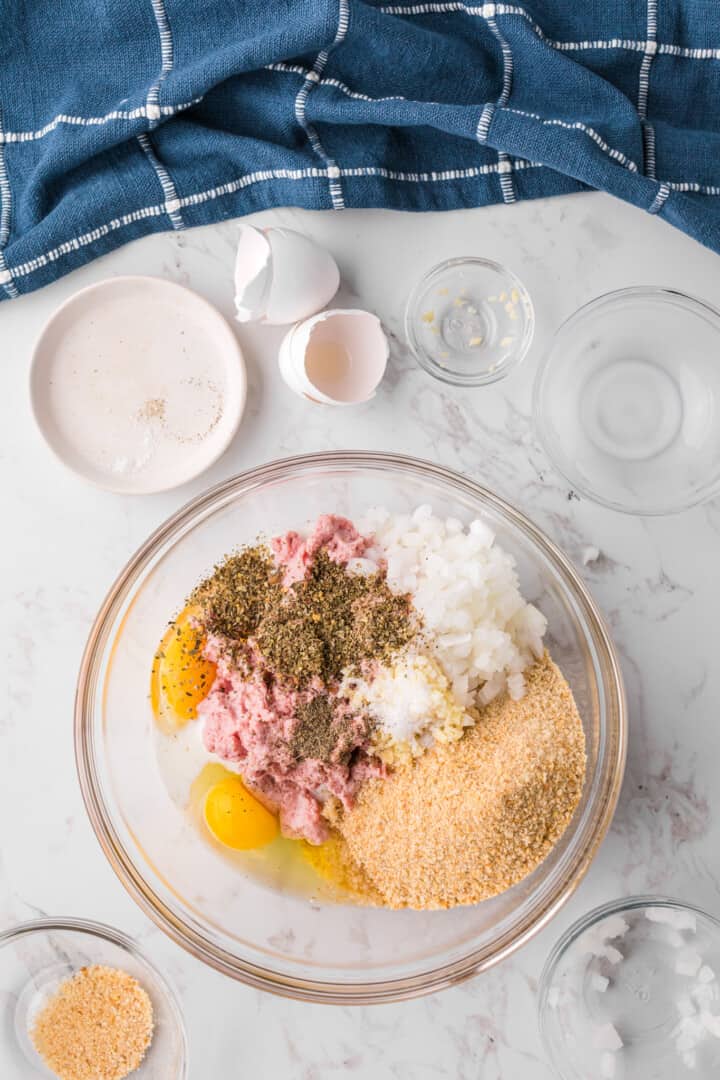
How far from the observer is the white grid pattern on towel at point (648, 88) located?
1.91 m

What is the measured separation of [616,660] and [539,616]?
0.20 metres

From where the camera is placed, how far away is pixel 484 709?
5.74 feet

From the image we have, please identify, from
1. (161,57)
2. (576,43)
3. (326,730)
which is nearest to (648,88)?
(576,43)

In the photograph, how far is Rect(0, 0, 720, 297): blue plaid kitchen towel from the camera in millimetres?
1867

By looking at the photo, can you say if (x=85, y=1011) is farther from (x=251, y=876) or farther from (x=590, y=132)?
(x=590, y=132)

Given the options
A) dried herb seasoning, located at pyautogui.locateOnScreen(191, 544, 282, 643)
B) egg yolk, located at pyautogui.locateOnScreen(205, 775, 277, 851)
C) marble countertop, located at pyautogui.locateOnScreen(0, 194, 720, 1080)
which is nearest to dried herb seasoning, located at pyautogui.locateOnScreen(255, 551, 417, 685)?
dried herb seasoning, located at pyautogui.locateOnScreen(191, 544, 282, 643)

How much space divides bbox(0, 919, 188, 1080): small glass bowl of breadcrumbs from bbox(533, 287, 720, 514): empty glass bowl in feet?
4.82

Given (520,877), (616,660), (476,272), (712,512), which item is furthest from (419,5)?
(520,877)

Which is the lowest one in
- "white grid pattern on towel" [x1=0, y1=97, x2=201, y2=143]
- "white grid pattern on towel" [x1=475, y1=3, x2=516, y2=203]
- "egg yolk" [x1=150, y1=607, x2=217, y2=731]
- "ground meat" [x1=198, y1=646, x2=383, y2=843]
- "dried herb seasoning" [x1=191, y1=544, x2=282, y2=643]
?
"ground meat" [x1=198, y1=646, x2=383, y2=843]

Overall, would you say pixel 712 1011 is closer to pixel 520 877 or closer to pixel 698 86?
pixel 520 877

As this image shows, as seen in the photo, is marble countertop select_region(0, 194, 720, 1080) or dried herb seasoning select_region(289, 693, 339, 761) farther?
marble countertop select_region(0, 194, 720, 1080)

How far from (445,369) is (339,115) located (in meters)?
0.58

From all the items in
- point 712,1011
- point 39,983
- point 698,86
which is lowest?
point 712,1011

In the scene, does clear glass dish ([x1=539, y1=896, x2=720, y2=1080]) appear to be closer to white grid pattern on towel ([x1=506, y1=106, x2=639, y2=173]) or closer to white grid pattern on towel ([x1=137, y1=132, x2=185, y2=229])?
white grid pattern on towel ([x1=506, y1=106, x2=639, y2=173])
